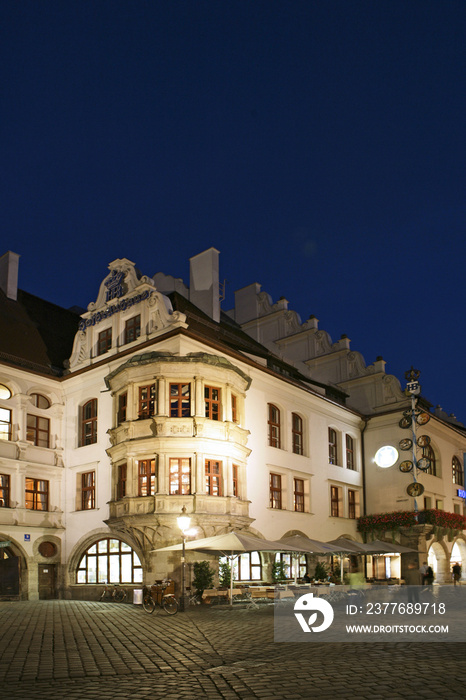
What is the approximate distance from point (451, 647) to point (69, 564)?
21340 mm

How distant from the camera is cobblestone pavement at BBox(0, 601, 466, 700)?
9531 millimetres

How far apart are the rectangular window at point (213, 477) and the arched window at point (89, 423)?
21.5 ft

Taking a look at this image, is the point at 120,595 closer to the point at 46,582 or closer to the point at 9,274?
the point at 46,582

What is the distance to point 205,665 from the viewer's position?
11766mm

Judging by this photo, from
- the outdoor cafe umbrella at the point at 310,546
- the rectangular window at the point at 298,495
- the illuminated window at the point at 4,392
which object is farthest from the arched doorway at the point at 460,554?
the illuminated window at the point at 4,392

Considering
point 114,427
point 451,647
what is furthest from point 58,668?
point 114,427

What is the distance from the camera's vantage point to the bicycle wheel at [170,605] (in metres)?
21.7

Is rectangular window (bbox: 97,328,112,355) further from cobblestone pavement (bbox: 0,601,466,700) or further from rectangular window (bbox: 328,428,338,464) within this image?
cobblestone pavement (bbox: 0,601,466,700)

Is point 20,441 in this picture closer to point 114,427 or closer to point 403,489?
point 114,427

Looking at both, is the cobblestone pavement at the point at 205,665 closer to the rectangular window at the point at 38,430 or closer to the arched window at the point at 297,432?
the rectangular window at the point at 38,430

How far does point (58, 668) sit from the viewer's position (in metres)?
11.7

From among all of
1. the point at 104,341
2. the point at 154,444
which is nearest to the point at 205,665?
the point at 154,444

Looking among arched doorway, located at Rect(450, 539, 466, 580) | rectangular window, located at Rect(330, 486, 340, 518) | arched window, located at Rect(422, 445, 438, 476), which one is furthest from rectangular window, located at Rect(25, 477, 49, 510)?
arched doorway, located at Rect(450, 539, 466, 580)

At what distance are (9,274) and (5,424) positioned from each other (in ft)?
30.4
